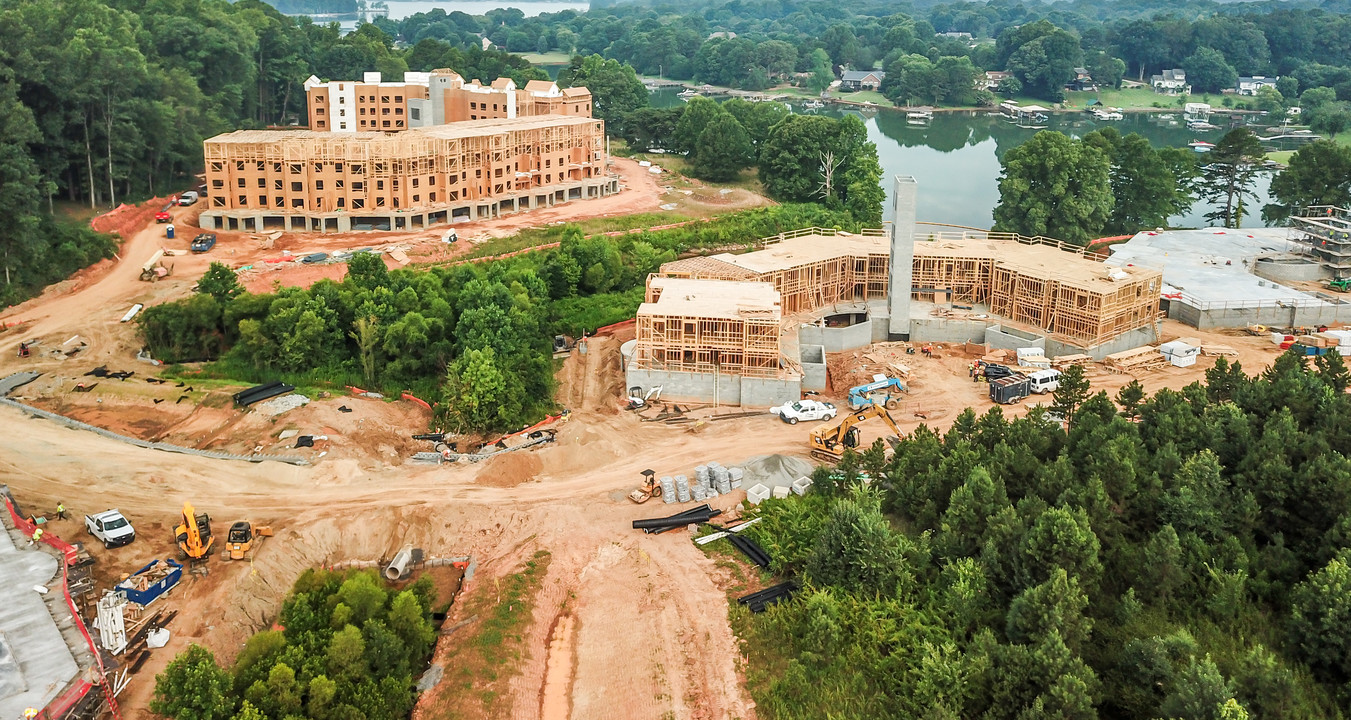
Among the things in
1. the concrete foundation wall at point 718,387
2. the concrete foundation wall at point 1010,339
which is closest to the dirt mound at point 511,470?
the concrete foundation wall at point 718,387

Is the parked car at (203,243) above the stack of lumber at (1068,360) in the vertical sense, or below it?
above

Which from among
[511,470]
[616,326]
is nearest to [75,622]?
[511,470]

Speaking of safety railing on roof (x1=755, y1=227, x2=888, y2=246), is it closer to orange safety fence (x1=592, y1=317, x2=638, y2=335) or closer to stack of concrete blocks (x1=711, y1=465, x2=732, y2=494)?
orange safety fence (x1=592, y1=317, x2=638, y2=335)

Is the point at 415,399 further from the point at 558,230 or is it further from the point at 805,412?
the point at 558,230

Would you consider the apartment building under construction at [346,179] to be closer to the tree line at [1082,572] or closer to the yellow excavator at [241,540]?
the yellow excavator at [241,540]

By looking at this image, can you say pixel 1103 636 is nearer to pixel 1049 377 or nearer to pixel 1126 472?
pixel 1126 472
